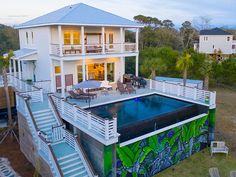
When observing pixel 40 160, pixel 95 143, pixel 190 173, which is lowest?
pixel 190 173

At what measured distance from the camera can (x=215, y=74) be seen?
33094 mm

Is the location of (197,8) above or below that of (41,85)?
above

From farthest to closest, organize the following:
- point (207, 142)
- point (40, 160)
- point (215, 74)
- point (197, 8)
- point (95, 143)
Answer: point (197, 8) → point (215, 74) → point (207, 142) → point (40, 160) → point (95, 143)

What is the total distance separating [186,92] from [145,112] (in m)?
4.10

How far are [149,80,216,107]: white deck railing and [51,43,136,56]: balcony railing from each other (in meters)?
3.79

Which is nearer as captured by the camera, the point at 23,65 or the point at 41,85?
the point at 41,85

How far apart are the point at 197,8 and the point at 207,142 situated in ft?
281

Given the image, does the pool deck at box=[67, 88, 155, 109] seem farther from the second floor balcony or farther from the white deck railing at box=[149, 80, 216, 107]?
the second floor balcony

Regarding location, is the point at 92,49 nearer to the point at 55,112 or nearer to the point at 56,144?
the point at 55,112

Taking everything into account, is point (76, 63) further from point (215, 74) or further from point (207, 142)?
point (215, 74)

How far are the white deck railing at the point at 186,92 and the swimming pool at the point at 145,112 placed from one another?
1.80 feet

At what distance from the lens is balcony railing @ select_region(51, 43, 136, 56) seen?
722 inches

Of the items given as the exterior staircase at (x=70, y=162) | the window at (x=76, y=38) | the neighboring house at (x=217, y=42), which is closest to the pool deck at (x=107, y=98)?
the exterior staircase at (x=70, y=162)

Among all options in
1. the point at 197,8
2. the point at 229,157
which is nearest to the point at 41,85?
the point at 229,157
